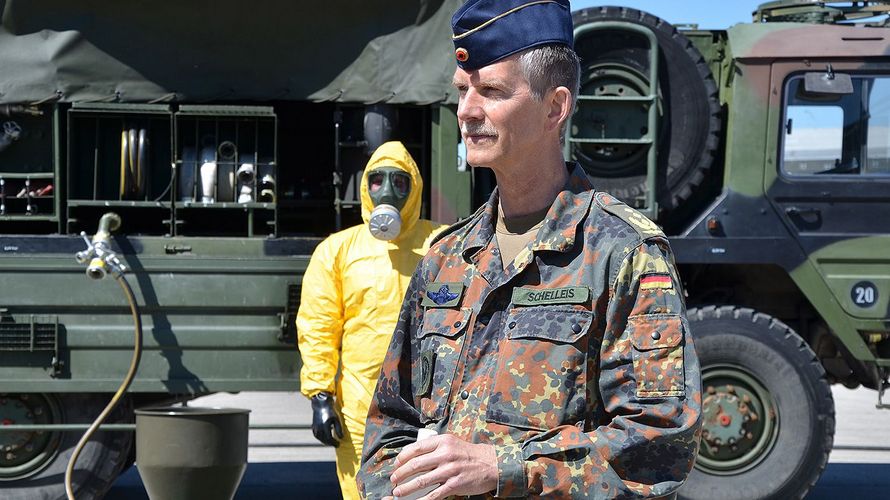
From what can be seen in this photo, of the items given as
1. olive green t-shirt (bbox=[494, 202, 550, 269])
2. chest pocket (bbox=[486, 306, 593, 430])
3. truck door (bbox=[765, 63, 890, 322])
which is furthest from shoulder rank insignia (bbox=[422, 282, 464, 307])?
truck door (bbox=[765, 63, 890, 322])

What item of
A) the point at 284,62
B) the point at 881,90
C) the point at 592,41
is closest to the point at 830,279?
the point at 881,90

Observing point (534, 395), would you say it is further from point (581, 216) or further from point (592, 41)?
point (592, 41)

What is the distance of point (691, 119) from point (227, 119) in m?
2.67

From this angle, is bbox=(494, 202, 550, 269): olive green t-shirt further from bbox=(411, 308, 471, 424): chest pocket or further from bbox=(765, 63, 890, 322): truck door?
bbox=(765, 63, 890, 322): truck door

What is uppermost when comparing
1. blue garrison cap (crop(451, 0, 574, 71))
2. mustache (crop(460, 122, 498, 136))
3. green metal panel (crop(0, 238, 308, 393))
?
blue garrison cap (crop(451, 0, 574, 71))

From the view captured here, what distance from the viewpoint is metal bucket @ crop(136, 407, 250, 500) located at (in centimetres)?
495

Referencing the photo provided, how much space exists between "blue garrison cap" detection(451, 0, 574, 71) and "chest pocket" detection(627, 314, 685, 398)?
0.56 m

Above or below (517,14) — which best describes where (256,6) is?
above

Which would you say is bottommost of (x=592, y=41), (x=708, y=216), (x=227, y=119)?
(x=708, y=216)

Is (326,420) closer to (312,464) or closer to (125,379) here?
(125,379)

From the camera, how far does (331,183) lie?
6.96 meters

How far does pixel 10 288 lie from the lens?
19.9 feet

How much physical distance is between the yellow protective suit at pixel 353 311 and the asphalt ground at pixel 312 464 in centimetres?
253

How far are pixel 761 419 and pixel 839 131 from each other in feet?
5.82
